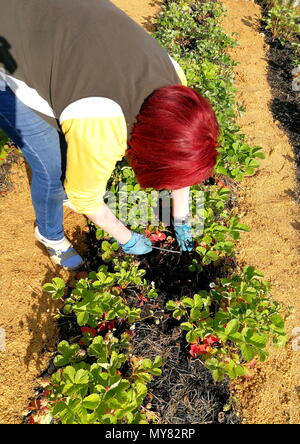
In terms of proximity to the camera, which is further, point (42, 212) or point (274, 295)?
point (274, 295)

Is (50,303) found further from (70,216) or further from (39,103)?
(39,103)

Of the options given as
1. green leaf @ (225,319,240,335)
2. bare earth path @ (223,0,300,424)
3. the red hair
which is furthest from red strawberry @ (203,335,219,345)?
the red hair

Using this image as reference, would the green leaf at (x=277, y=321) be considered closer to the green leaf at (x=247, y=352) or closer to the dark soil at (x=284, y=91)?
the green leaf at (x=247, y=352)

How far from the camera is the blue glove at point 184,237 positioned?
2.23 metres

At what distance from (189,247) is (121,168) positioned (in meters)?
0.74

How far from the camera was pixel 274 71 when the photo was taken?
4574 millimetres

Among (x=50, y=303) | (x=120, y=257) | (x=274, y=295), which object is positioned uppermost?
(x=120, y=257)

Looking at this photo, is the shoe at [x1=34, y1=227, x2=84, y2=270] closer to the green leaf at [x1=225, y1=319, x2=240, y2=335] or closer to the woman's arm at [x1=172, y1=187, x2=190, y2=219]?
the woman's arm at [x1=172, y1=187, x2=190, y2=219]

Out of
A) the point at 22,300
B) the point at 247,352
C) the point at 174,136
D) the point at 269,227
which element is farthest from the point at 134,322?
the point at 269,227

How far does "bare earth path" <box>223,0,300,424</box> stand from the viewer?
2.10m

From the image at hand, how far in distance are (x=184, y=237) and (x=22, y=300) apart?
1.20 m

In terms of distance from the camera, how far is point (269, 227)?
116 inches

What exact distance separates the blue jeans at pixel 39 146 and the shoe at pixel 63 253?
0.31 meters

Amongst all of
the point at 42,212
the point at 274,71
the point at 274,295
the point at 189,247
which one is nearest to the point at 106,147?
the point at 42,212
